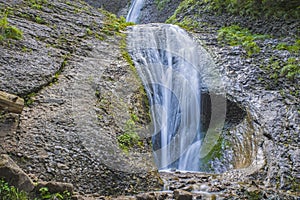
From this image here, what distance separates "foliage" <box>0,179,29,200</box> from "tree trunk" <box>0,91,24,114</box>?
1.24 metres

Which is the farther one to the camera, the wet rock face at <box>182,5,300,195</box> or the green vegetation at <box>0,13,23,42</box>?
the green vegetation at <box>0,13,23,42</box>

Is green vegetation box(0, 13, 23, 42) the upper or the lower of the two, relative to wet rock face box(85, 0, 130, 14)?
lower

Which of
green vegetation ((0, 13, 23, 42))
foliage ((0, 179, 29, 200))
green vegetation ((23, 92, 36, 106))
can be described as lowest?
foliage ((0, 179, 29, 200))

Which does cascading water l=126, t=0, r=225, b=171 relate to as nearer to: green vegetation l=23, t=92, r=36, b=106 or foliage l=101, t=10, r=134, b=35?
foliage l=101, t=10, r=134, b=35

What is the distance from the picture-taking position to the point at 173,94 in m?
7.52

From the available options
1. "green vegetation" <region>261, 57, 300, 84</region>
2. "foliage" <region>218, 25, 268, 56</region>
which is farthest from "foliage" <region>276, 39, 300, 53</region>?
"foliage" <region>218, 25, 268, 56</region>

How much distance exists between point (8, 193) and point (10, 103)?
1.46 meters

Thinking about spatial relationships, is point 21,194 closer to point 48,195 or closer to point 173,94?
point 48,195

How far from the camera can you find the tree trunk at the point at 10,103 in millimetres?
4316

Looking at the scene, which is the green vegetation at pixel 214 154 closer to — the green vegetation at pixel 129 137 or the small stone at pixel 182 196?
the green vegetation at pixel 129 137

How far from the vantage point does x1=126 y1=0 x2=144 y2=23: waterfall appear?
50.3 feet

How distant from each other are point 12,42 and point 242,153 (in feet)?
17.7

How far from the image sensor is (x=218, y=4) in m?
11.0

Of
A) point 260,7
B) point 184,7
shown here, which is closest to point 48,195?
point 260,7
